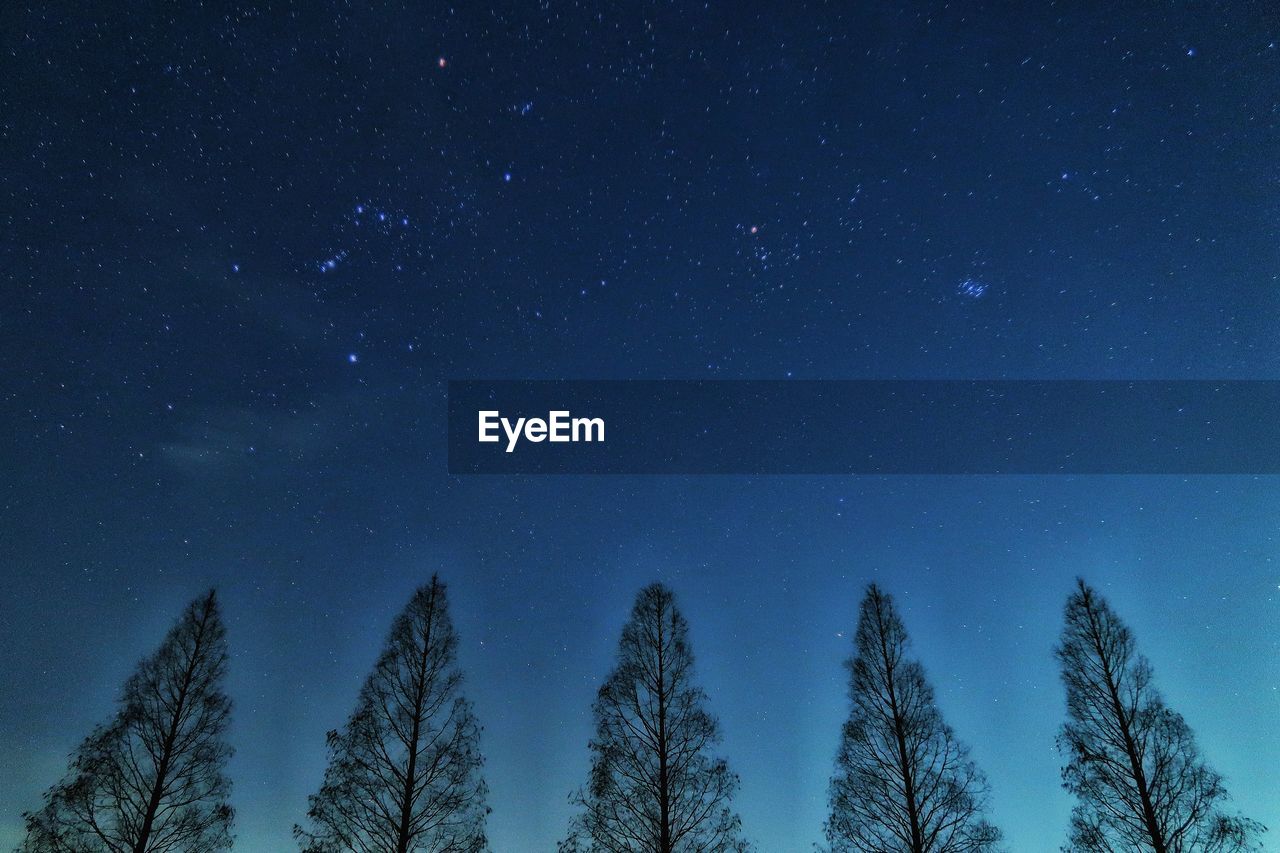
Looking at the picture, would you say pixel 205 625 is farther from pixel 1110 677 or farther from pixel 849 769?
pixel 1110 677

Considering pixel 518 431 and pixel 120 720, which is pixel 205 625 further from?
pixel 518 431

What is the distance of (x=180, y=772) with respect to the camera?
15219 mm

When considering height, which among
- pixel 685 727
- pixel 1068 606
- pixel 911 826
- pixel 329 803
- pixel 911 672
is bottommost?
pixel 911 826

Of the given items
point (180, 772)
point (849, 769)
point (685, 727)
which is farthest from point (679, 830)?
point (180, 772)

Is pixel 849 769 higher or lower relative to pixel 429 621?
lower

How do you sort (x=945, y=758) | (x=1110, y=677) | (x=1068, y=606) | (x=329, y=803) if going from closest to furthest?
1. (x=329, y=803)
2. (x=945, y=758)
3. (x=1110, y=677)
4. (x=1068, y=606)

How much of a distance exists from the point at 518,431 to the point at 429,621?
5604mm

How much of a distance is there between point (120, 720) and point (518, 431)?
11.6 meters

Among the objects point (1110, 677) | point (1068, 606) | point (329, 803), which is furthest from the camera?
point (1068, 606)

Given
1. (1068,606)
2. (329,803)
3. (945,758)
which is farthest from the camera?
(1068,606)

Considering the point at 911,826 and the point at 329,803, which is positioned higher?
the point at 329,803

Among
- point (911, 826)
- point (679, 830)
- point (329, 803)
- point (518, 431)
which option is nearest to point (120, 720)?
point (329, 803)

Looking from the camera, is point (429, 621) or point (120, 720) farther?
point (429, 621)

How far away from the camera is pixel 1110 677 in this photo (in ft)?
53.2
